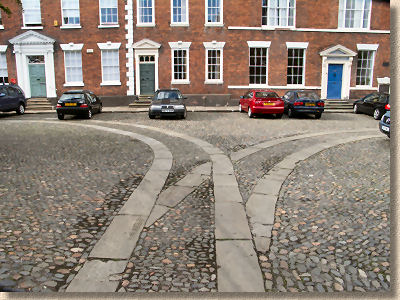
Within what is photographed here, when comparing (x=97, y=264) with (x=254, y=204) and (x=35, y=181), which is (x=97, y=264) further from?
(x=35, y=181)

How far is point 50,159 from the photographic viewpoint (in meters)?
8.00

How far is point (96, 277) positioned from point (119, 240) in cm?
82

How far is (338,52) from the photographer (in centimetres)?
2369

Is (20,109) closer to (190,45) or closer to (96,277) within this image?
(190,45)

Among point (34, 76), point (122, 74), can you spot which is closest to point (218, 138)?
point (122, 74)

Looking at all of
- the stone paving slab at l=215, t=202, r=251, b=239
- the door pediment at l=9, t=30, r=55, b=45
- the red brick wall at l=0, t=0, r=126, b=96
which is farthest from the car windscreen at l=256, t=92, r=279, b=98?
the door pediment at l=9, t=30, r=55, b=45

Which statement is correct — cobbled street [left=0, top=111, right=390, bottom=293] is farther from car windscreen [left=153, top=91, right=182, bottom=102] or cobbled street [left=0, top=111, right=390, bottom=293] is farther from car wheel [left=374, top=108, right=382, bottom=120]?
car wheel [left=374, top=108, right=382, bottom=120]

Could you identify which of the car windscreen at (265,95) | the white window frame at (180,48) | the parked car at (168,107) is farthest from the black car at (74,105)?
the car windscreen at (265,95)

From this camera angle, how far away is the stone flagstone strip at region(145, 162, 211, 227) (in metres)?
4.92

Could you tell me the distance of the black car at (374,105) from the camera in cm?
1716

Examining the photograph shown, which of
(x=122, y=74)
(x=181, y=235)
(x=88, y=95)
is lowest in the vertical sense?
(x=181, y=235)

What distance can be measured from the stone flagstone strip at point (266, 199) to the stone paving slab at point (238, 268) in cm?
22

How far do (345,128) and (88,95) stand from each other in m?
12.9

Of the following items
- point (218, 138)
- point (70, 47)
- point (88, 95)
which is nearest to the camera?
point (218, 138)
